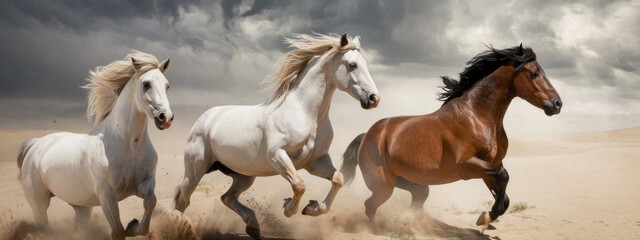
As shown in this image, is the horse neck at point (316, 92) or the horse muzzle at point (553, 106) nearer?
the horse neck at point (316, 92)

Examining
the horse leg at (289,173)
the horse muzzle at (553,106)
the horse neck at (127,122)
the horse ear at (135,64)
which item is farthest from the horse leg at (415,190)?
the horse ear at (135,64)

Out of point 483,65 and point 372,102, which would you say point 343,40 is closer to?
point 372,102

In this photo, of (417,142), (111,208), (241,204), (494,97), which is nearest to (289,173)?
(241,204)

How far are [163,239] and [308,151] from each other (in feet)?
6.98

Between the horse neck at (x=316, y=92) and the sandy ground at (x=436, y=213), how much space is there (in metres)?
2.02

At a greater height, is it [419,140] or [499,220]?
[419,140]

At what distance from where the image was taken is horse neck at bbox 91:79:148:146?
5992 mm

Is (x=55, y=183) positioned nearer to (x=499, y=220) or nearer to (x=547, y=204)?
(x=499, y=220)

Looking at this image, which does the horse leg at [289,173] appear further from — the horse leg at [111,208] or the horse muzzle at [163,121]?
the horse leg at [111,208]

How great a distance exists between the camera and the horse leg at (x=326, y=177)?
6316 millimetres

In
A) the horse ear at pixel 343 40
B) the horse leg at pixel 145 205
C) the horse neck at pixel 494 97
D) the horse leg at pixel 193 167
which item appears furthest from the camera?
the horse neck at pixel 494 97

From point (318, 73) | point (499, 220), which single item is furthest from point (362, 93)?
point (499, 220)

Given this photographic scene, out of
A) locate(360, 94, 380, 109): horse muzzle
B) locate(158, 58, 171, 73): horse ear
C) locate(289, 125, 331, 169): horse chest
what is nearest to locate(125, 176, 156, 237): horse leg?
locate(158, 58, 171, 73): horse ear

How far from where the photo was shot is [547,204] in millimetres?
11266
